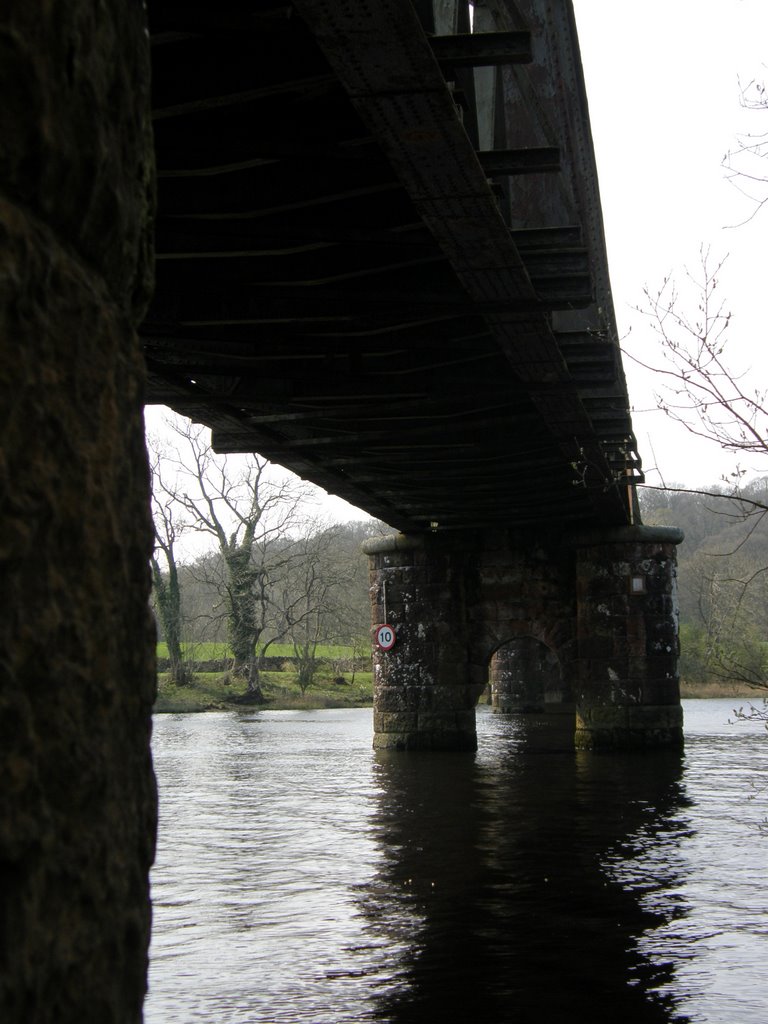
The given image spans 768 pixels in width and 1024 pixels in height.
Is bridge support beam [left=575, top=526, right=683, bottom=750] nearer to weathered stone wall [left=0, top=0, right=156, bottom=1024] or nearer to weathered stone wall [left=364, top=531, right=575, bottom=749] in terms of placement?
weathered stone wall [left=364, top=531, right=575, bottom=749]

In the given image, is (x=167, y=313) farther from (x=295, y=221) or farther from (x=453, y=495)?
(x=453, y=495)

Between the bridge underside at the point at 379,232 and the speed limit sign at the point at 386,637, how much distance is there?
7.96m

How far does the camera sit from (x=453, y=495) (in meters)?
17.3

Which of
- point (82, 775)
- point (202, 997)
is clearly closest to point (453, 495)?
point (202, 997)

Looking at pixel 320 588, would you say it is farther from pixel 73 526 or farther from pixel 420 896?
pixel 73 526

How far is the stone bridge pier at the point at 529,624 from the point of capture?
65.7 feet

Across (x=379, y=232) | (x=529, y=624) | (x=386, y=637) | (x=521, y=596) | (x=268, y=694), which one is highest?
(x=379, y=232)

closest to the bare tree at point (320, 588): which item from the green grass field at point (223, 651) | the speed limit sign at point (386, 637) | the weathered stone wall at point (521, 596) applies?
the green grass field at point (223, 651)

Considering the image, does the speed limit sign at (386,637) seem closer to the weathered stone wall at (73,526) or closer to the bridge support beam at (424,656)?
the bridge support beam at (424,656)

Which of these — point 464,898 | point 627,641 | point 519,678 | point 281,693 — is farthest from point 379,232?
point 281,693

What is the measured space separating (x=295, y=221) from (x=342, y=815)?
25.1 feet

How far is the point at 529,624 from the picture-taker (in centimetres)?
2109

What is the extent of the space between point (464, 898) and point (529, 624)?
12.9 meters

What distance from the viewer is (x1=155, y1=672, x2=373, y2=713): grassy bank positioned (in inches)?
1612
